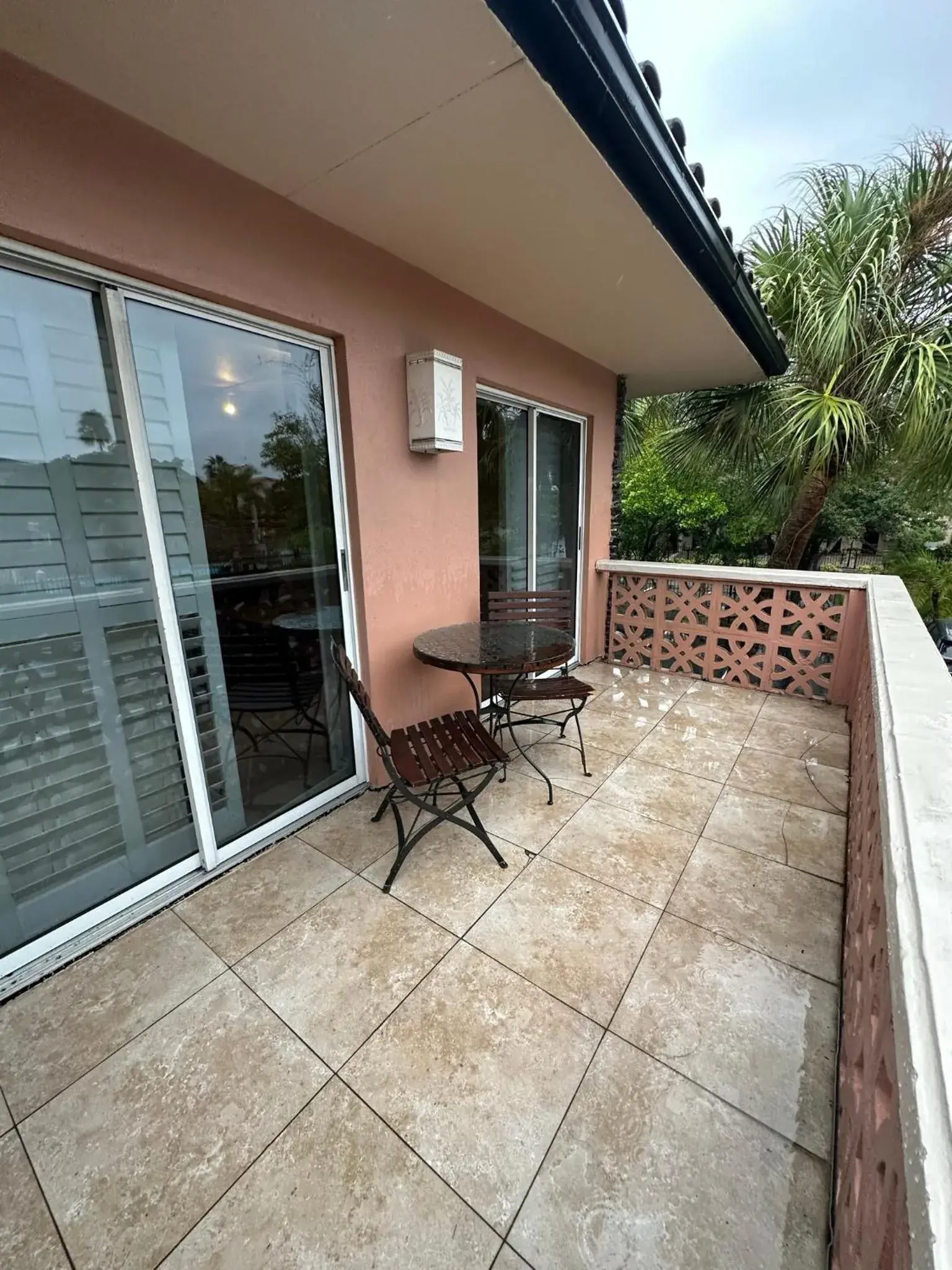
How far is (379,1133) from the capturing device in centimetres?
116

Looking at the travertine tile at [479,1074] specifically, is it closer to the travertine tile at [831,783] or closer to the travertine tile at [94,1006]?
the travertine tile at [94,1006]

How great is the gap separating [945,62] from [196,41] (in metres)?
5.26

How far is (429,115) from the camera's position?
1403 mm

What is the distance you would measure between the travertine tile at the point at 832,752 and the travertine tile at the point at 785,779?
7 cm

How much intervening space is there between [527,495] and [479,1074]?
3199 mm

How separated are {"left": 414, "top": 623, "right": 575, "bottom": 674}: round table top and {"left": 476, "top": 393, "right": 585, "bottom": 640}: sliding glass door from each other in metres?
0.53

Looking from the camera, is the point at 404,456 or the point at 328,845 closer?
the point at 328,845

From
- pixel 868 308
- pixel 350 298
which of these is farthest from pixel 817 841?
pixel 868 308

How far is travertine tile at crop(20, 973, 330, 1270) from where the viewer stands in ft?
3.39

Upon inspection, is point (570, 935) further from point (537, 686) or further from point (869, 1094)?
point (537, 686)

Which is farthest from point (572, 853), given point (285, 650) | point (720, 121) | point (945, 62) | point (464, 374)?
point (720, 121)

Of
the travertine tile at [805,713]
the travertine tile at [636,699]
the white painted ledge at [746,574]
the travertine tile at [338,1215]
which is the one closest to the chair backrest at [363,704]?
the travertine tile at [338,1215]

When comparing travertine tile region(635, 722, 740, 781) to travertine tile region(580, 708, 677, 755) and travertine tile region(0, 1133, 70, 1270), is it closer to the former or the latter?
travertine tile region(580, 708, 677, 755)

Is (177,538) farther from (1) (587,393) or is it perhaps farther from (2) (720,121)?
(2) (720,121)
